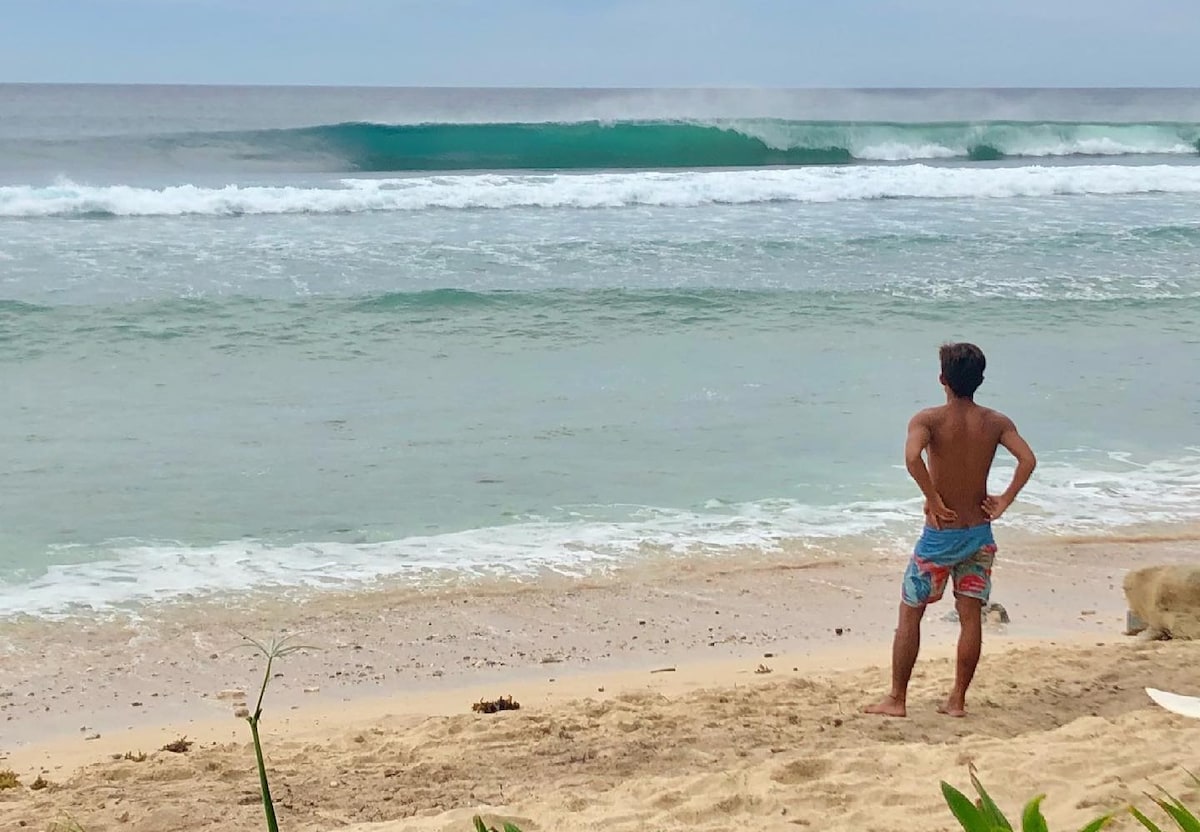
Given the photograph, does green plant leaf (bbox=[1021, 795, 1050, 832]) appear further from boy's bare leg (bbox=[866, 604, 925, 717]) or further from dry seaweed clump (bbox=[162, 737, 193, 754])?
dry seaweed clump (bbox=[162, 737, 193, 754])

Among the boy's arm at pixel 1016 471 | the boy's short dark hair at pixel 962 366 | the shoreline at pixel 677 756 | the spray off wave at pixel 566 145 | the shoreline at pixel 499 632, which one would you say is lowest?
the shoreline at pixel 499 632

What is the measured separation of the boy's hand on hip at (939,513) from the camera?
182 inches

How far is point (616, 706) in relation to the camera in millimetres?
4953

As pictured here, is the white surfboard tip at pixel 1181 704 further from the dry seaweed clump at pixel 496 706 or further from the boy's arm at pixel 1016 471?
the dry seaweed clump at pixel 496 706

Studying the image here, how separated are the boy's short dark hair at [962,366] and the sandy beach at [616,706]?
47.8 inches

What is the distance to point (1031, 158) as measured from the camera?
3603 centimetres

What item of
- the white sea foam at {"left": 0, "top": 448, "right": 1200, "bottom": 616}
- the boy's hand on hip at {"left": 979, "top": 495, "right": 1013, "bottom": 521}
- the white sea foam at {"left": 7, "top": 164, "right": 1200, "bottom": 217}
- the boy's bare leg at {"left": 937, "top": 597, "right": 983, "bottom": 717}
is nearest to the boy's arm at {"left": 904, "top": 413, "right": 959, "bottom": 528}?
the boy's hand on hip at {"left": 979, "top": 495, "right": 1013, "bottom": 521}

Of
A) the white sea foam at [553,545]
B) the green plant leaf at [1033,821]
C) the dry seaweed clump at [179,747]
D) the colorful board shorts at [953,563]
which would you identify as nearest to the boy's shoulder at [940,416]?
the colorful board shorts at [953,563]

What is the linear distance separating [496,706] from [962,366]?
7.09 ft

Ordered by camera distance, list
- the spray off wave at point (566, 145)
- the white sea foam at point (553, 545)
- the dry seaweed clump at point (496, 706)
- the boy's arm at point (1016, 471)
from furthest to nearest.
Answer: the spray off wave at point (566, 145) < the white sea foam at point (553, 545) < the dry seaweed clump at point (496, 706) < the boy's arm at point (1016, 471)

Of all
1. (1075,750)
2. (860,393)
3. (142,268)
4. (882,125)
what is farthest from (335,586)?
(882,125)

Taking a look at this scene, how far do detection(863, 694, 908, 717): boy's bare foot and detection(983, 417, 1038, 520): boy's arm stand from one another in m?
0.77

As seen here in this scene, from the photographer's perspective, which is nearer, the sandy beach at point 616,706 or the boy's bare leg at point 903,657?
the sandy beach at point 616,706

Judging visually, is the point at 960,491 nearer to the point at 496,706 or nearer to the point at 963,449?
the point at 963,449
